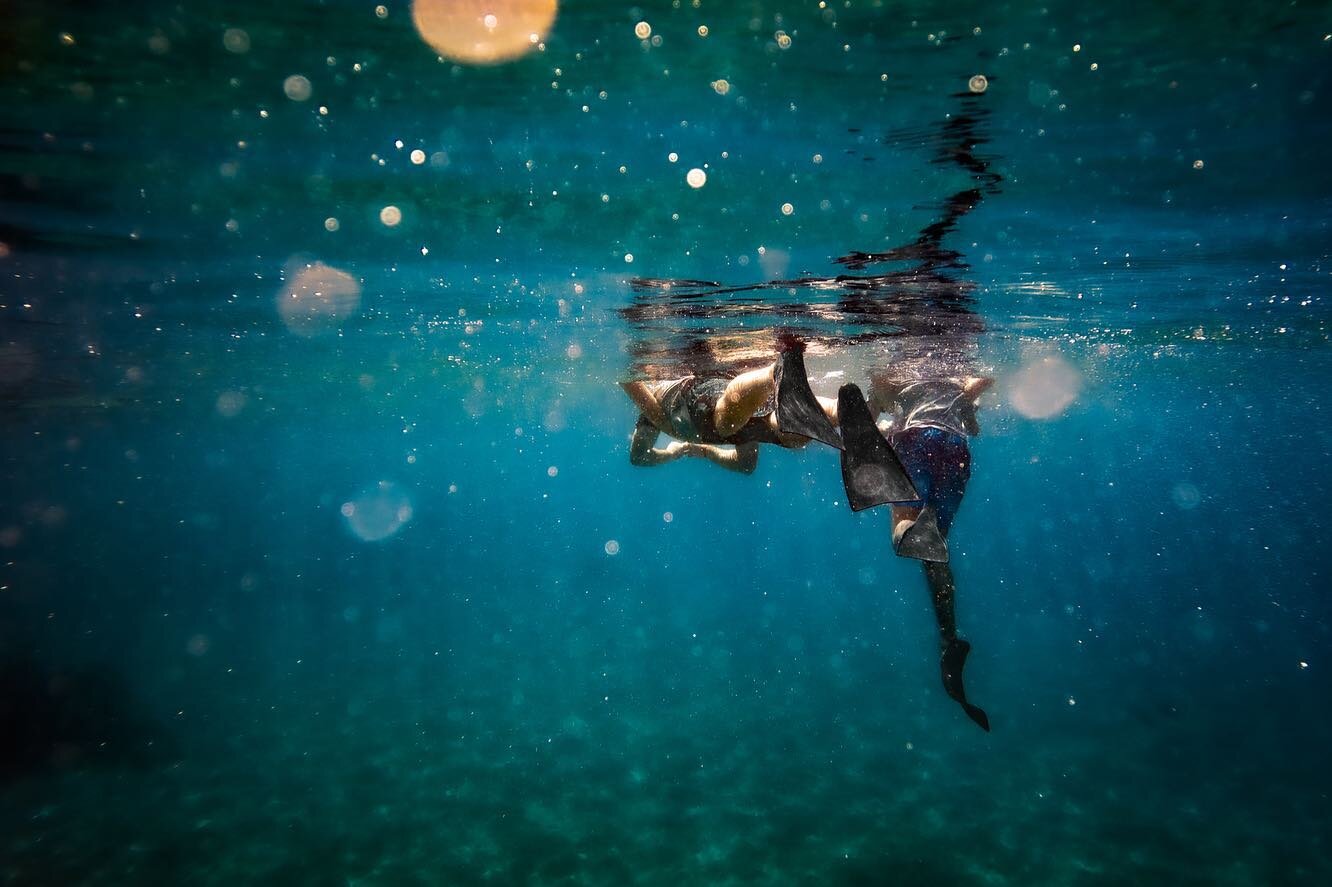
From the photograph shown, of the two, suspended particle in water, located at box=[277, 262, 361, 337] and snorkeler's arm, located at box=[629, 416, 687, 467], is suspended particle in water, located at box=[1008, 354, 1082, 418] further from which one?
suspended particle in water, located at box=[277, 262, 361, 337]

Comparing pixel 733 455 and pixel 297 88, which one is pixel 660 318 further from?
pixel 297 88

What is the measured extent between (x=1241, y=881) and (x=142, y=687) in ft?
108

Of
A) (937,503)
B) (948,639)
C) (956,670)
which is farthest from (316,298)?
(956,670)

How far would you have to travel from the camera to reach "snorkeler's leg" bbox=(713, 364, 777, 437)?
630cm

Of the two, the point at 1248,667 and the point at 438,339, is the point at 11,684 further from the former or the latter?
the point at 1248,667

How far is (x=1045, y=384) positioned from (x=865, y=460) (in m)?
29.1

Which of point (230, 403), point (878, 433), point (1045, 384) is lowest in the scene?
point (878, 433)

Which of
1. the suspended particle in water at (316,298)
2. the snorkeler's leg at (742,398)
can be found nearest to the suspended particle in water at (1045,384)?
the snorkeler's leg at (742,398)

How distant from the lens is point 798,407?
5973mm

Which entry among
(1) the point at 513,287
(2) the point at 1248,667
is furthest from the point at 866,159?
(2) the point at 1248,667

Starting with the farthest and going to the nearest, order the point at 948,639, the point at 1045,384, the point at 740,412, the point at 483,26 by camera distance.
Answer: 1. the point at 1045,384
2. the point at 740,412
3. the point at 948,639
4. the point at 483,26

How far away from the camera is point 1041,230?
988 cm

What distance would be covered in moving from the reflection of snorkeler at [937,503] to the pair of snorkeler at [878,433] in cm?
1

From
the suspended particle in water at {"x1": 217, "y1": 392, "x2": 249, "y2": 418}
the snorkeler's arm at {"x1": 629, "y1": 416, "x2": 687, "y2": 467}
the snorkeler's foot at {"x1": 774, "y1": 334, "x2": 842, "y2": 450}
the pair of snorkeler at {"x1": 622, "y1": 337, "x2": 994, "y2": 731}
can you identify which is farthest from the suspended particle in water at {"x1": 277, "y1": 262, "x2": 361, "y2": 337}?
the suspended particle in water at {"x1": 217, "y1": 392, "x2": 249, "y2": 418}
